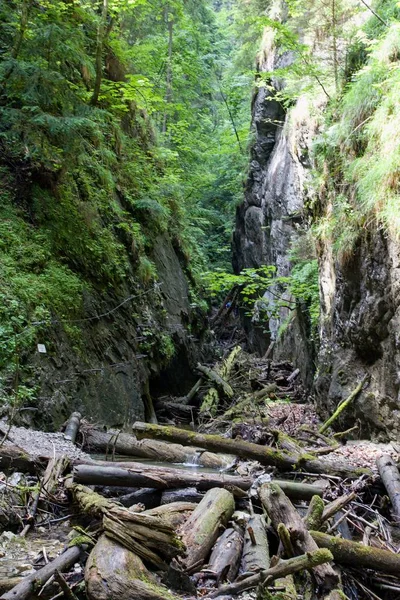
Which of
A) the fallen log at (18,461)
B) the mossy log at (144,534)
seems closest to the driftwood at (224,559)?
the mossy log at (144,534)

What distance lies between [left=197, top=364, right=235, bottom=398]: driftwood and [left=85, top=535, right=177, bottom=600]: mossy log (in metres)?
10.7

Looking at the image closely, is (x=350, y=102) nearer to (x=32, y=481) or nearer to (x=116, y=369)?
(x=116, y=369)

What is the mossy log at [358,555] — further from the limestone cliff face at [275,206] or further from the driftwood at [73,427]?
the limestone cliff face at [275,206]

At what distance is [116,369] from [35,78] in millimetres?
5971

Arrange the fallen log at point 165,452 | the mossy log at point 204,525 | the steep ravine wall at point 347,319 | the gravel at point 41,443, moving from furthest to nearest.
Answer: the steep ravine wall at point 347,319, the fallen log at point 165,452, the gravel at point 41,443, the mossy log at point 204,525

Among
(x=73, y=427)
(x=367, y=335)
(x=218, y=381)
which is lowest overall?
(x=218, y=381)

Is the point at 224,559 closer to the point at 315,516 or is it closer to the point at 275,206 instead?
the point at 315,516

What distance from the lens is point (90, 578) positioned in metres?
3.13

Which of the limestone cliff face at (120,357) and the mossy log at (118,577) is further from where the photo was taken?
the limestone cliff face at (120,357)

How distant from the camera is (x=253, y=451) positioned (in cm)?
683

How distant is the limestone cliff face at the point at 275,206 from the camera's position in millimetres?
17547

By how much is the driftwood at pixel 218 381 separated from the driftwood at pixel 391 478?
315 inches

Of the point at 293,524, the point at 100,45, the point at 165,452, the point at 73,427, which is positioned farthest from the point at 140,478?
the point at 100,45

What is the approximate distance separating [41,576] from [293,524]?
2013 mm
